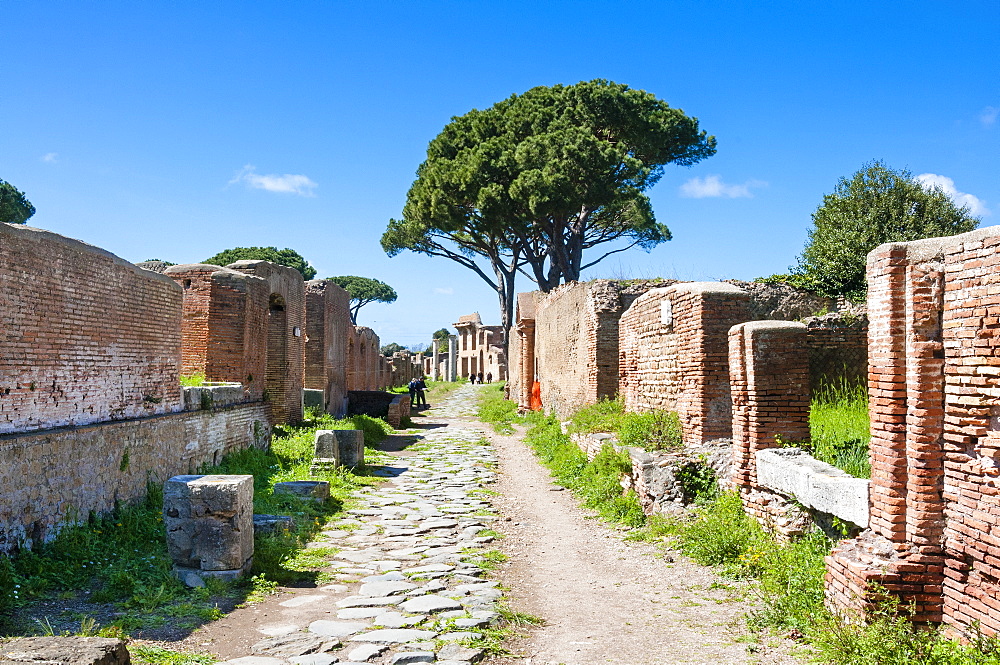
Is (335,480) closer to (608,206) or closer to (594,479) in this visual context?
(594,479)

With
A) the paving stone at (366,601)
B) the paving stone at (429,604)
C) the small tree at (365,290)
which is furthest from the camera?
the small tree at (365,290)

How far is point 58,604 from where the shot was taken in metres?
5.02

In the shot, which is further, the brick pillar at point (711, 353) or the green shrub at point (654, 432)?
the green shrub at point (654, 432)

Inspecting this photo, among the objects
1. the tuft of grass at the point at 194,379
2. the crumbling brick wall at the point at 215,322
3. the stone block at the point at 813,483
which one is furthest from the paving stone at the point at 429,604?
the crumbling brick wall at the point at 215,322

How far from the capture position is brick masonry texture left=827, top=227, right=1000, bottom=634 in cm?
375

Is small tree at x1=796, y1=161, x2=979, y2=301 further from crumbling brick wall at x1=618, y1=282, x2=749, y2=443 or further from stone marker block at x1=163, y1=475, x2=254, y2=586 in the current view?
stone marker block at x1=163, y1=475, x2=254, y2=586

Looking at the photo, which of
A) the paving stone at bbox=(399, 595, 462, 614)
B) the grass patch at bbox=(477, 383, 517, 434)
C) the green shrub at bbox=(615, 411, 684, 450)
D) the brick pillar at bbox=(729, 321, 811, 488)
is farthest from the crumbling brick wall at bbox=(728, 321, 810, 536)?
the grass patch at bbox=(477, 383, 517, 434)

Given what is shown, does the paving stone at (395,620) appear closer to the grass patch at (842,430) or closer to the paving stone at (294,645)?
the paving stone at (294,645)

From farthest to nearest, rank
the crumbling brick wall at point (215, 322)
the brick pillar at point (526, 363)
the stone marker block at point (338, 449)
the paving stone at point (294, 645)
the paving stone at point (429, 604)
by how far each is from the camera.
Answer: the brick pillar at point (526, 363), the crumbling brick wall at point (215, 322), the stone marker block at point (338, 449), the paving stone at point (429, 604), the paving stone at point (294, 645)

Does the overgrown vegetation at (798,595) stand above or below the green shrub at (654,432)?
below

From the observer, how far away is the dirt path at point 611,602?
4.36m

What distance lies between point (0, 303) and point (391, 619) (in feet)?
12.8

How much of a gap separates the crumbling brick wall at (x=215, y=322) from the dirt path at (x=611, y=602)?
5.63 metres

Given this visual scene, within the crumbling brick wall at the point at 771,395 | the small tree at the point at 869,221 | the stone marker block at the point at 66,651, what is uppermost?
Answer: the small tree at the point at 869,221
